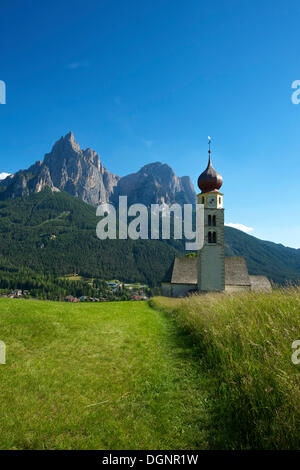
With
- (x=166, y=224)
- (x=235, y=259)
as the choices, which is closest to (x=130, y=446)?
(x=235, y=259)

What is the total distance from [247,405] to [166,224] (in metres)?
195

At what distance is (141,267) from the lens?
588 ft

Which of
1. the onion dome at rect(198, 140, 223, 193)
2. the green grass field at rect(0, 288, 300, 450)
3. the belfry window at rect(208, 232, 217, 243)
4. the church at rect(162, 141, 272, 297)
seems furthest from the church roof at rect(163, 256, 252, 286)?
the green grass field at rect(0, 288, 300, 450)

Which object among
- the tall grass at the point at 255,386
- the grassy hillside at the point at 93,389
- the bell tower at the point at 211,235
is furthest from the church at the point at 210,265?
the tall grass at the point at 255,386

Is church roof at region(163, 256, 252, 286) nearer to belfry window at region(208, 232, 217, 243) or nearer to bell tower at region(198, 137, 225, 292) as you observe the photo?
bell tower at region(198, 137, 225, 292)

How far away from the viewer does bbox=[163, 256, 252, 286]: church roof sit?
124 ft

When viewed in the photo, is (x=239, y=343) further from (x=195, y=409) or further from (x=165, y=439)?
(x=165, y=439)

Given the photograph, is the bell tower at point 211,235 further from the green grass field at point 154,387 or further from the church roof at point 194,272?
the green grass field at point 154,387

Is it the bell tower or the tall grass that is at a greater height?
the bell tower

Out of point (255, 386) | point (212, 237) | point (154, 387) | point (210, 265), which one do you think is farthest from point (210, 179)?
point (255, 386)

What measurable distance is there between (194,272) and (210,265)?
4.72m

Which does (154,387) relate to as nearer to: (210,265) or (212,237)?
(210,265)

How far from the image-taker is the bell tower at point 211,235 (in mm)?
34406

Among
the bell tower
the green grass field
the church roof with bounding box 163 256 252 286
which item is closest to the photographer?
the green grass field
